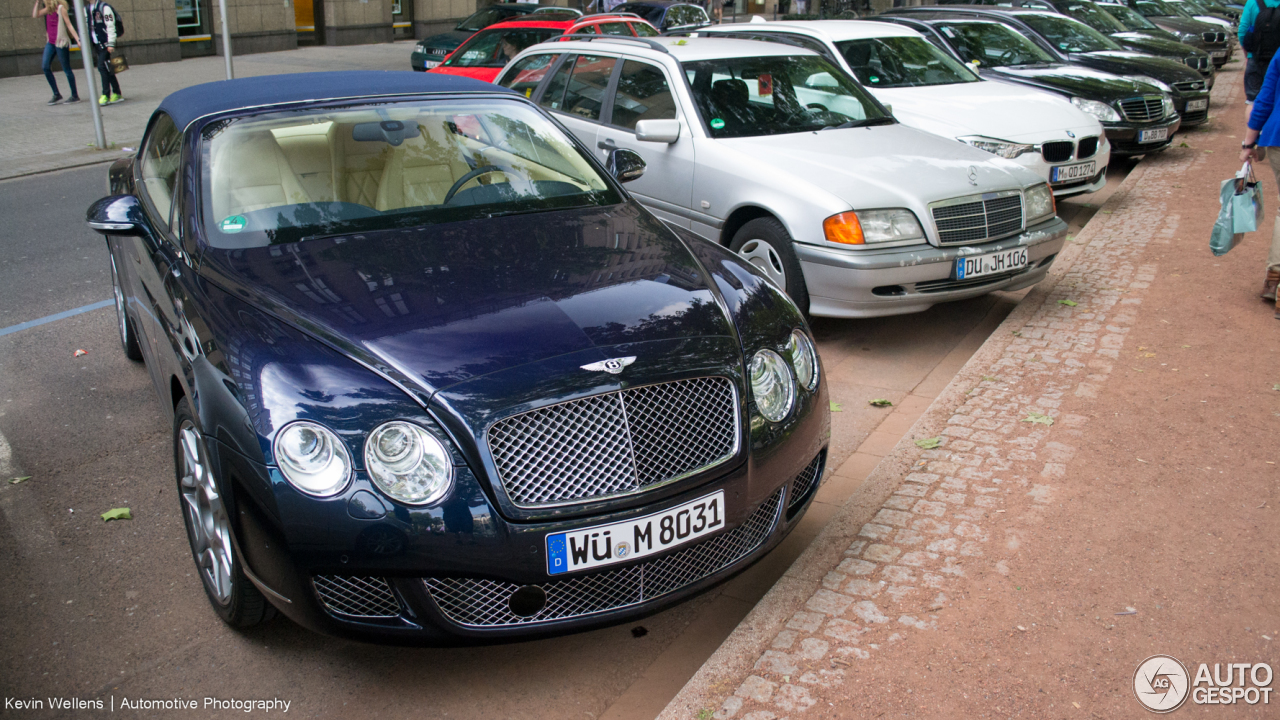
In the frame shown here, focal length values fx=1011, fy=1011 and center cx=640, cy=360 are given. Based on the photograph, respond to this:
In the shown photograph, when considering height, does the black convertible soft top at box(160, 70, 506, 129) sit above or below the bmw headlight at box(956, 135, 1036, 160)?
above

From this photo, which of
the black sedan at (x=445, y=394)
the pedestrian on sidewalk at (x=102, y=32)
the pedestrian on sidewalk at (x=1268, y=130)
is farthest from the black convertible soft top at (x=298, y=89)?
the pedestrian on sidewalk at (x=102, y=32)

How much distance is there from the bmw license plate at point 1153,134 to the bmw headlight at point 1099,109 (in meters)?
0.38

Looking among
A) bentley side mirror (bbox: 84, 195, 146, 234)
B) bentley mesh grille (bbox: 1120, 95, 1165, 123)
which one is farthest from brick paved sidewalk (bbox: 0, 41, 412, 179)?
bentley mesh grille (bbox: 1120, 95, 1165, 123)

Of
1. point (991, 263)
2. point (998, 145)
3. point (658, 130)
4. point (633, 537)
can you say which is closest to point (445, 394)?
point (633, 537)

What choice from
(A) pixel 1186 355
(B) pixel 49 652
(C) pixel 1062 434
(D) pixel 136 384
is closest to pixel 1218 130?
(A) pixel 1186 355

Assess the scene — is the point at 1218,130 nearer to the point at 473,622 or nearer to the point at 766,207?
the point at 766,207

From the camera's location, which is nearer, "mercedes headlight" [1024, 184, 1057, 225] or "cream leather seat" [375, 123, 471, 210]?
"cream leather seat" [375, 123, 471, 210]

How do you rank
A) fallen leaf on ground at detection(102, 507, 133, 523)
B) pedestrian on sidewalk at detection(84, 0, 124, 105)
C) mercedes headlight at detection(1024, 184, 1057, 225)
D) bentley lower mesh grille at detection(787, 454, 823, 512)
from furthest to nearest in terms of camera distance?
pedestrian on sidewalk at detection(84, 0, 124, 105)
mercedes headlight at detection(1024, 184, 1057, 225)
fallen leaf on ground at detection(102, 507, 133, 523)
bentley lower mesh grille at detection(787, 454, 823, 512)

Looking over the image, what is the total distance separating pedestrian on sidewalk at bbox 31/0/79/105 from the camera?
1520 cm

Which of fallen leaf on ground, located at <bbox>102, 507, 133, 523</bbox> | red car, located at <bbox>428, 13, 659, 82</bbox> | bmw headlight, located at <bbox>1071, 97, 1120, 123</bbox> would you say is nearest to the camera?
fallen leaf on ground, located at <bbox>102, 507, 133, 523</bbox>

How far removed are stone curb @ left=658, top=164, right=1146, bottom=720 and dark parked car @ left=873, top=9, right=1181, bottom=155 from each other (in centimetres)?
550

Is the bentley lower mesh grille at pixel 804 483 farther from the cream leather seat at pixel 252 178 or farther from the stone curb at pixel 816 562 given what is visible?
the cream leather seat at pixel 252 178

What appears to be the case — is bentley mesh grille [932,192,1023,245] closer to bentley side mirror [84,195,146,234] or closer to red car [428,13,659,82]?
bentley side mirror [84,195,146,234]

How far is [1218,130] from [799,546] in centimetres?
1320
